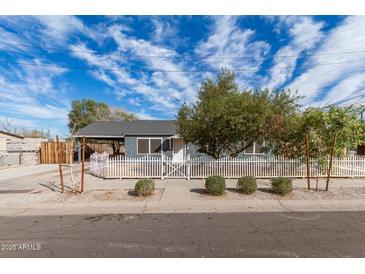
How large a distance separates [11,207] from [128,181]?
408cm

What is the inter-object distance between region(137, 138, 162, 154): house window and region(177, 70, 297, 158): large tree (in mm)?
6187

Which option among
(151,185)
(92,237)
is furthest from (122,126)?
(92,237)

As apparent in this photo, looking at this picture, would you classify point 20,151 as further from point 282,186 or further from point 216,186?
point 282,186

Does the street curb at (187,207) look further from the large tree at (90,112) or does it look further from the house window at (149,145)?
the large tree at (90,112)

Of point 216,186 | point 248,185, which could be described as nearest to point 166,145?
point 216,186

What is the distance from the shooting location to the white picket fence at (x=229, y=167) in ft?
30.7

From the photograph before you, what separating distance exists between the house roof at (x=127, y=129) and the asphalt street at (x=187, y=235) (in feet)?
38.4

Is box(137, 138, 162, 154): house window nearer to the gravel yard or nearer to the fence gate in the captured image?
the fence gate

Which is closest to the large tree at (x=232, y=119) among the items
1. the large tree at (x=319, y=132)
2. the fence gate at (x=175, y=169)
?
the large tree at (x=319, y=132)

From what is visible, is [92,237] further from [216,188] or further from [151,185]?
[216,188]

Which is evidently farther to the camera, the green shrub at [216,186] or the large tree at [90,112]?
the large tree at [90,112]

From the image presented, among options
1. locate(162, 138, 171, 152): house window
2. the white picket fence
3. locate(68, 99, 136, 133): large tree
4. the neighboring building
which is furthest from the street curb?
locate(68, 99, 136, 133): large tree

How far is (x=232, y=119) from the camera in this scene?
8.85m

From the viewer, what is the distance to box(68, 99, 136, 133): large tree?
38.3 metres
